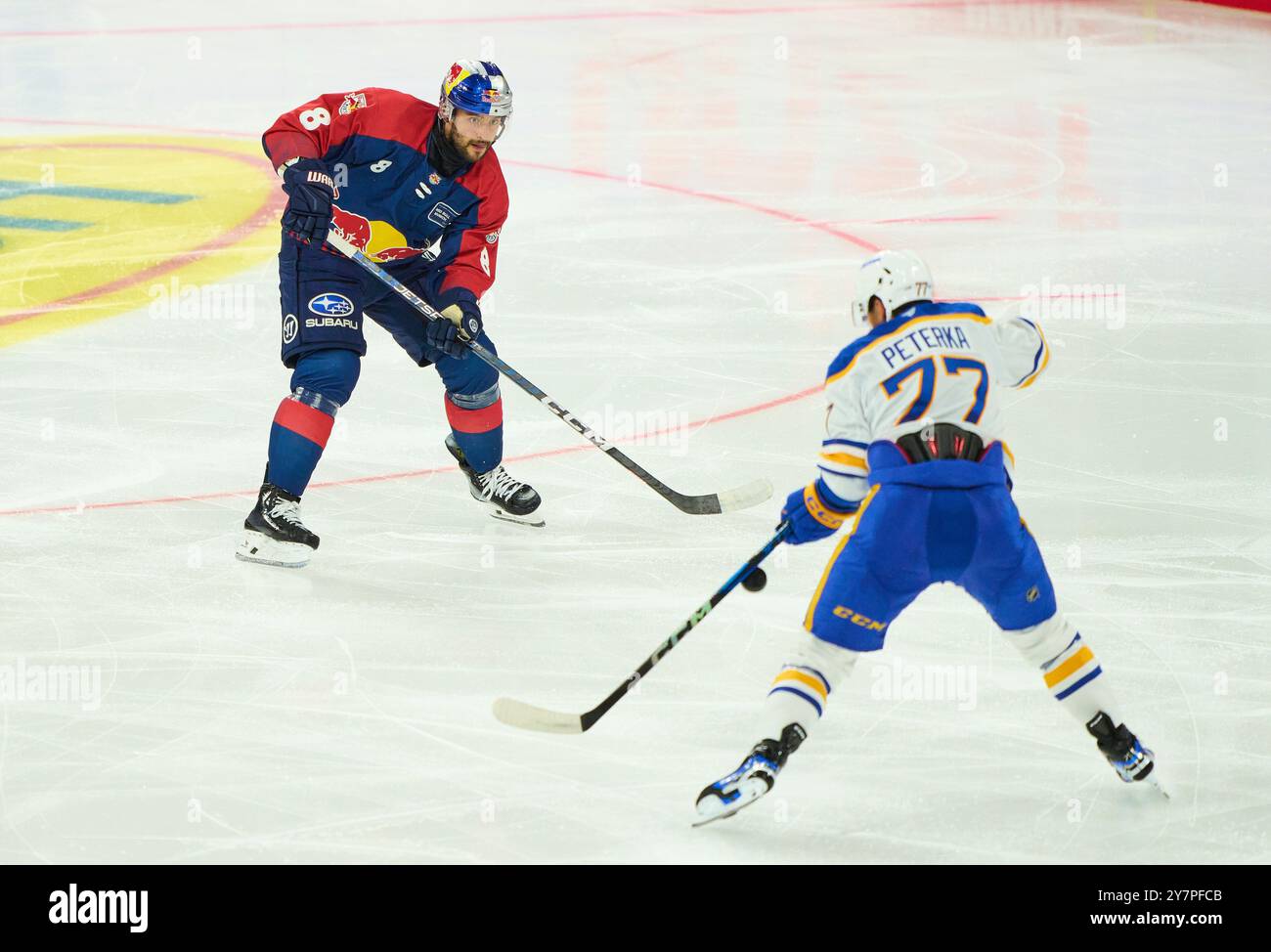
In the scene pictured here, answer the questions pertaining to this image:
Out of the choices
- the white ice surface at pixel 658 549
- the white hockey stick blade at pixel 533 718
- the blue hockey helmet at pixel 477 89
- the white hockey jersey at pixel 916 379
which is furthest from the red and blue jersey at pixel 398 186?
the white hockey jersey at pixel 916 379

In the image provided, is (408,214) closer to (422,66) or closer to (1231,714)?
(1231,714)

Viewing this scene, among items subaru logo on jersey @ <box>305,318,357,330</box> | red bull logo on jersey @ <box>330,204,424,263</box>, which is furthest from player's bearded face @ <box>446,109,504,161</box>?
subaru logo on jersey @ <box>305,318,357,330</box>

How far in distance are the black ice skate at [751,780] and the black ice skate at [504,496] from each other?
165 centimetres

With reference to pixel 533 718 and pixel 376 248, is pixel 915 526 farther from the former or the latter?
pixel 376 248

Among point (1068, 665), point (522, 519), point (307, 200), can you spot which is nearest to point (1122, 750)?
point (1068, 665)

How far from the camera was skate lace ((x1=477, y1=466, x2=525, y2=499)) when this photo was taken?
4.66 metres

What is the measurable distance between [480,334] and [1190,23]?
30.3 ft

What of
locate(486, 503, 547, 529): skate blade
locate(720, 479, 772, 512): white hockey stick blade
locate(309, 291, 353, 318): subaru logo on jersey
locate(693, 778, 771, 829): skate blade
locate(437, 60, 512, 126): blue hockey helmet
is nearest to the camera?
locate(693, 778, 771, 829): skate blade

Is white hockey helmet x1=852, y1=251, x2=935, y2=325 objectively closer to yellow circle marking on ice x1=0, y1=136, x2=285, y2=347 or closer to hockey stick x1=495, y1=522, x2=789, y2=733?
hockey stick x1=495, y1=522, x2=789, y2=733

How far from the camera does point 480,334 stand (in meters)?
4.48

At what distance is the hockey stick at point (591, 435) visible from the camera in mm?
4410

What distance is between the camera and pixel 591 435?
4.47 meters

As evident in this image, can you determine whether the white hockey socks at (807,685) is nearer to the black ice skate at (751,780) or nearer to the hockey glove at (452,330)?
the black ice skate at (751,780)

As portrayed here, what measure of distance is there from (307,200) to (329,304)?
27 cm
